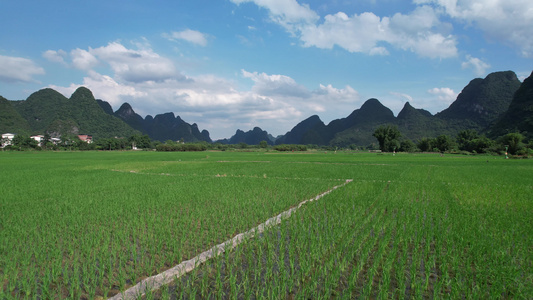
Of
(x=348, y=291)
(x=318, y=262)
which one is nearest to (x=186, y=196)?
(x=318, y=262)

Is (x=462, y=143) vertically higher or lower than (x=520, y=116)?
lower

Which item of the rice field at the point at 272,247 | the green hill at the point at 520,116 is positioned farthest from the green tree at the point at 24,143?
the green hill at the point at 520,116

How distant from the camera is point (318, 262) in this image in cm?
387

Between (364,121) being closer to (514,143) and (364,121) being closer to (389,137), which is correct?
(389,137)

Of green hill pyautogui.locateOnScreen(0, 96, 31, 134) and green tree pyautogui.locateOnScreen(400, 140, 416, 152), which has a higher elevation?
green hill pyautogui.locateOnScreen(0, 96, 31, 134)

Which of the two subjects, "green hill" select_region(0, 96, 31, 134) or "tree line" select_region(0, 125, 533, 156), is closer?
"tree line" select_region(0, 125, 533, 156)

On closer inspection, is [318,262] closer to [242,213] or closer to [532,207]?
[242,213]

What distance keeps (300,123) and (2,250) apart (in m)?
197

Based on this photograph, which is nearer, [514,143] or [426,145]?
[514,143]

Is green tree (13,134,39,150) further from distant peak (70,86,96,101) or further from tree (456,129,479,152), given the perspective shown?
tree (456,129,479,152)

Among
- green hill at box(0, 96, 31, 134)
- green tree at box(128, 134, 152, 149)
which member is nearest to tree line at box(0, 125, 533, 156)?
green tree at box(128, 134, 152, 149)

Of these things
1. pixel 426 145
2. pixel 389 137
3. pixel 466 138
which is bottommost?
pixel 426 145

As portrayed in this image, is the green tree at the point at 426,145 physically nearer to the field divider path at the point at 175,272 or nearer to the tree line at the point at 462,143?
the tree line at the point at 462,143

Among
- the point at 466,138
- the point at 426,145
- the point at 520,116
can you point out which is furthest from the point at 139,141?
the point at 520,116
